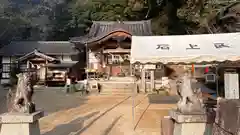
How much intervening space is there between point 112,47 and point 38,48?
8.34m

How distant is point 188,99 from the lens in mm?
5949

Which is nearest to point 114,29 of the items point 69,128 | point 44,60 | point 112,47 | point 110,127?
point 112,47

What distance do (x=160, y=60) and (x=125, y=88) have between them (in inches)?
490

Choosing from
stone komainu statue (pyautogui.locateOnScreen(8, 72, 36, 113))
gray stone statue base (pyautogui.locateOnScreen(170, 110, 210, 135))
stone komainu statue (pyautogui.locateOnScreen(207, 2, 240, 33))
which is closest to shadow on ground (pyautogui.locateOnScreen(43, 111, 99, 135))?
stone komainu statue (pyautogui.locateOnScreen(8, 72, 36, 113))

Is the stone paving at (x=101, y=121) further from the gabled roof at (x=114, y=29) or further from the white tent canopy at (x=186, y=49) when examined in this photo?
the gabled roof at (x=114, y=29)

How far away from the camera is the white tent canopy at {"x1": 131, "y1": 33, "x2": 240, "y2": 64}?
8148 millimetres

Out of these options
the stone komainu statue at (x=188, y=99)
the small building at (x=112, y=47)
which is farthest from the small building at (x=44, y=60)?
the stone komainu statue at (x=188, y=99)

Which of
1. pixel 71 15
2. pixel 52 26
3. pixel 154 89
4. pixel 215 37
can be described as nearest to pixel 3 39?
pixel 52 26

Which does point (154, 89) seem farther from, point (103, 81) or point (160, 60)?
point (160, 60)

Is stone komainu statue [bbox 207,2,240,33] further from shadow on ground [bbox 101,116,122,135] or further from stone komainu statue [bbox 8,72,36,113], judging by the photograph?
stone komainu statue [bbox 8,72,36,113]

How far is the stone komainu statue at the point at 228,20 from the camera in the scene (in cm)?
1457

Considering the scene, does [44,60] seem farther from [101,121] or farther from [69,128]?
[69,128]

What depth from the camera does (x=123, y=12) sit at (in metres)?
30.9

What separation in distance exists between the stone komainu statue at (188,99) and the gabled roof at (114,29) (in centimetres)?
1789
